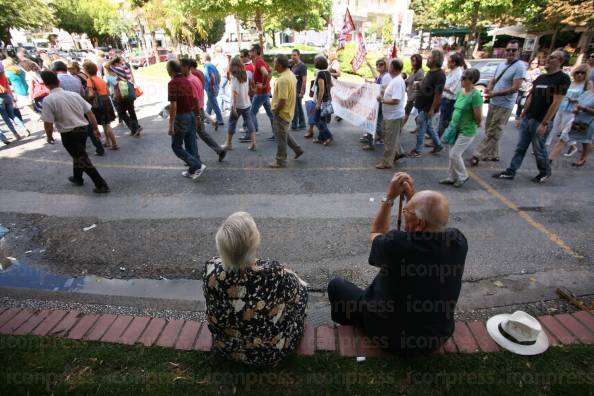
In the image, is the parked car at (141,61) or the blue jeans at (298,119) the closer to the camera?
the blue jeans at (298,119)

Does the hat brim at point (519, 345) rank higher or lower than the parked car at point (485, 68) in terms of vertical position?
lower

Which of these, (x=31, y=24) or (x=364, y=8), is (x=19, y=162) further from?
(x=364, y=8)

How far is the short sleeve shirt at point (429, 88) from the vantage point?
6.50 m

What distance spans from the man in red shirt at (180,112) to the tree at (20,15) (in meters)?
33.4

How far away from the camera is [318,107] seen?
24.6 ft

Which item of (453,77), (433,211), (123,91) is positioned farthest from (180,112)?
(453,77)

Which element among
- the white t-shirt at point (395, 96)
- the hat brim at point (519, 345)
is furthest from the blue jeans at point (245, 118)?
the hat brim at point (519, 345)

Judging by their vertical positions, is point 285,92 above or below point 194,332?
above

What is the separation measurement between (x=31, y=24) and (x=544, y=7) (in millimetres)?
41902

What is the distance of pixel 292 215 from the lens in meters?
4.88

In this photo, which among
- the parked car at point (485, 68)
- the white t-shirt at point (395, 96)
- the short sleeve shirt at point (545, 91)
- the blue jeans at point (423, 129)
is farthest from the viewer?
the parked car at point (485, 68)

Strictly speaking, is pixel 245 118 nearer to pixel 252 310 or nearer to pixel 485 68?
pixel 252 310

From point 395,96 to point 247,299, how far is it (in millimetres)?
4843

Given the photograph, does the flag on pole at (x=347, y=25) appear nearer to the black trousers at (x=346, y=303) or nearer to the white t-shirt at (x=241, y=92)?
the white t-shirt at (x=241, y=92)
